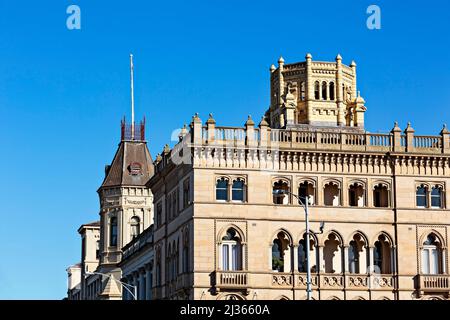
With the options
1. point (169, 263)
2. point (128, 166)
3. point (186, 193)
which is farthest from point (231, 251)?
point (128, 166)

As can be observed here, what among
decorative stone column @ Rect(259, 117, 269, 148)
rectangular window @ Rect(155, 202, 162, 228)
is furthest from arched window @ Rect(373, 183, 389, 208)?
rectangular window @ Rect(155, 202, 162, 228)

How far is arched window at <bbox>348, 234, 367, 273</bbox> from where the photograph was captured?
66.0 m

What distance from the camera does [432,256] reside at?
66.9m

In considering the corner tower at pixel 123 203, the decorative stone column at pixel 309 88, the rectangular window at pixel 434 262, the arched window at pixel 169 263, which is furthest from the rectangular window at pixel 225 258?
the corner tower at pixel 123 203

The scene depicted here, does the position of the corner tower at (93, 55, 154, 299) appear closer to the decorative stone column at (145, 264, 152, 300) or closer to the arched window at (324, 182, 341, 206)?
the decorative stone column at (145, 264, 152, 300)

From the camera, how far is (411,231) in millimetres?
66625

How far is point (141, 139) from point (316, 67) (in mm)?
32537

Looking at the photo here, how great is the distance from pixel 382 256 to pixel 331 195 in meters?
5.33

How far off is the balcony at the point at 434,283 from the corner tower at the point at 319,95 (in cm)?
1486

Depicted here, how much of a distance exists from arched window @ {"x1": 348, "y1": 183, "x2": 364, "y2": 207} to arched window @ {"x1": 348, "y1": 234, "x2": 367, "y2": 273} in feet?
7.29

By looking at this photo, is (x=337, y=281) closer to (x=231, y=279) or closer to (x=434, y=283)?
(x=434, y=283)
